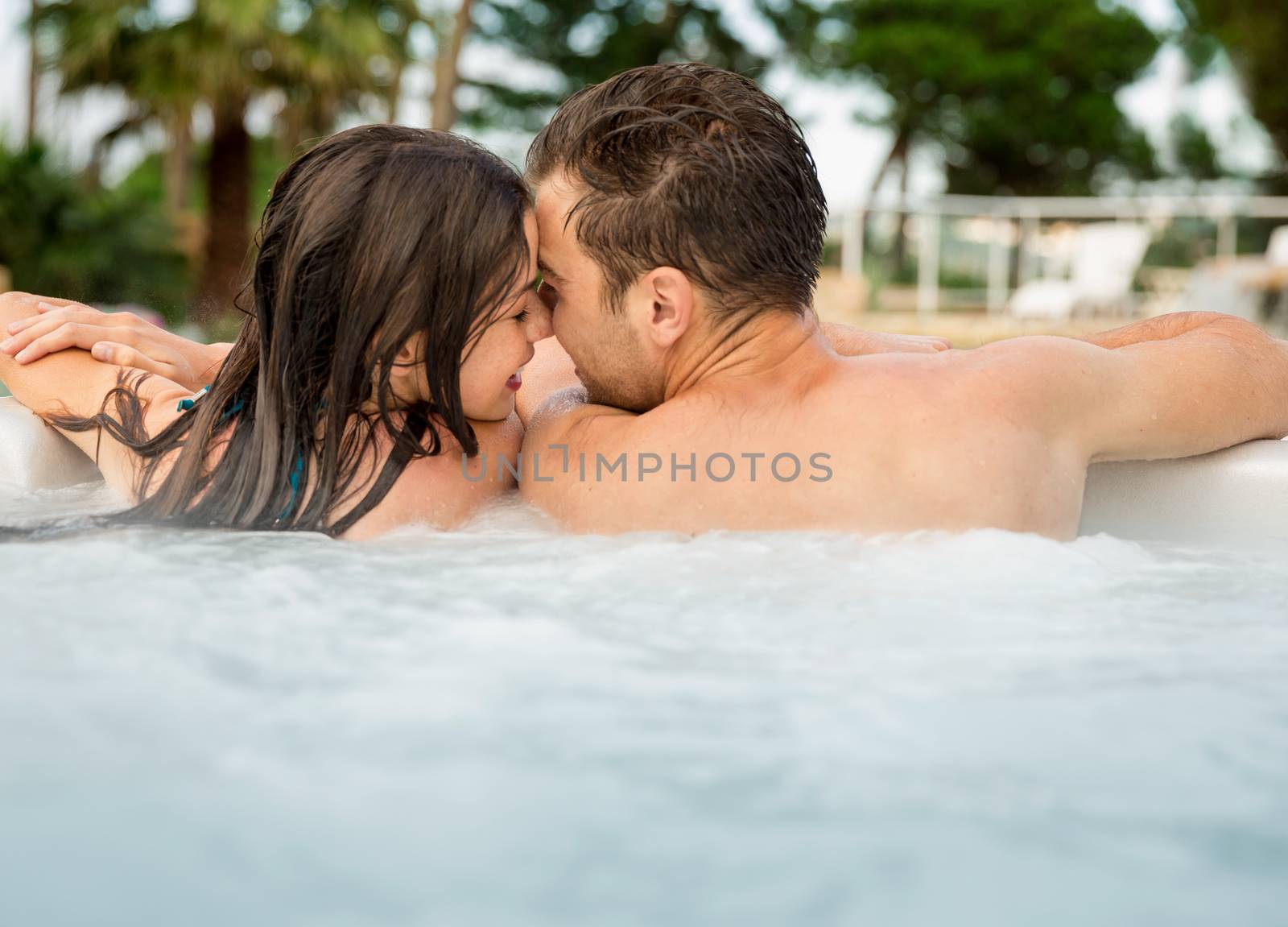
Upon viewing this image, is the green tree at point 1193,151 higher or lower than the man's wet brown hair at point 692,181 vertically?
higher

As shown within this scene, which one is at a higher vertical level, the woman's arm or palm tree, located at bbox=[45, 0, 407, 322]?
palm tree, located at bbox=[45, 0, 407, 322]

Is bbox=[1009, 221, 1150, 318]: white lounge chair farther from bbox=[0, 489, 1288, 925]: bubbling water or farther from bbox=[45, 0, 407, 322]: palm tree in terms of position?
bbox=[0, 489, 1288, 925]: bubbling water

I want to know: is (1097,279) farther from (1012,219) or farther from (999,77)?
(999,77)

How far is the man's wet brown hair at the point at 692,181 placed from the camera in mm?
2029

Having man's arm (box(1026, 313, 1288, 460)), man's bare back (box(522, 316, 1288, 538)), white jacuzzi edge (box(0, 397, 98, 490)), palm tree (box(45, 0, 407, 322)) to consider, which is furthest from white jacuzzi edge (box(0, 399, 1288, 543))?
palm tree (box(45, 0, 407, 322))

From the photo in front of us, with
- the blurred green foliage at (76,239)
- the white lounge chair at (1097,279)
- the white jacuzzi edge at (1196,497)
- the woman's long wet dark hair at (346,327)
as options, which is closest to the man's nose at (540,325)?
the woman's long wet dark hair at (346,327)

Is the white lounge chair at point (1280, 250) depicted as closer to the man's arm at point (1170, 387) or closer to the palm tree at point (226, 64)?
the palm tree at point (226, 64)

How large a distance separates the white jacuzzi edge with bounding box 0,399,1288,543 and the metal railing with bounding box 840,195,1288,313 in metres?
9.65

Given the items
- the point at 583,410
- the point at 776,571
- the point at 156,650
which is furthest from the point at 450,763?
the point at 583,410

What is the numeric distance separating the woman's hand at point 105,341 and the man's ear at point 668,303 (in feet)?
3.60

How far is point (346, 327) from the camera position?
202 cm

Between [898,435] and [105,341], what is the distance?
162 centimetres

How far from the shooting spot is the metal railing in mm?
12180

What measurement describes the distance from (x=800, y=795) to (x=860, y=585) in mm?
713
